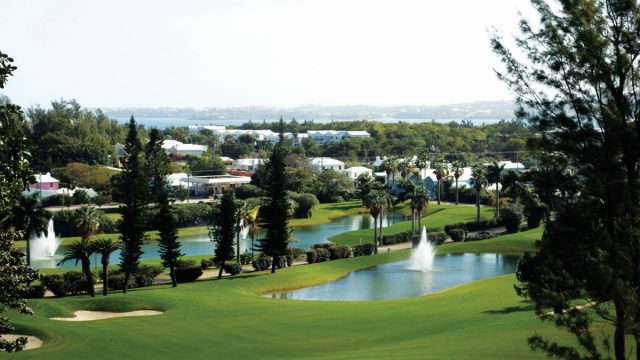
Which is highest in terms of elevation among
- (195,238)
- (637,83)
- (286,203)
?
(637,83)

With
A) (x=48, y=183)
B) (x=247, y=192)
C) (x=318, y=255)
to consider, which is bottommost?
(x=318, y=255)

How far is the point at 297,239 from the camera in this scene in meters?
67.2

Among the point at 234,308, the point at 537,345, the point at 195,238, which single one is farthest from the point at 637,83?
the point at 195,238

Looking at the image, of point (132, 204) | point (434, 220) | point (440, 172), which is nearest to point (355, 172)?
point (440, 172)

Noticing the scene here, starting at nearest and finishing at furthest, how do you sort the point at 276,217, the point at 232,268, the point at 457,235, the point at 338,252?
the point at 232,268 < the point at 276,217 < the point at 338,252 < the point at 457,235

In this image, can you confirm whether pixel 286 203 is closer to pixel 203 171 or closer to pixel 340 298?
pixel 340 298

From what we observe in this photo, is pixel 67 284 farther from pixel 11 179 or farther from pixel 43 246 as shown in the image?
pixel 11 179

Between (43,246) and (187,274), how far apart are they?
23830 millimetres

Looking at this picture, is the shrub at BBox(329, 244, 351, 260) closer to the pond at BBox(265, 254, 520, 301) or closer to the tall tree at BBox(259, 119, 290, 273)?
the pond at BBox(265, 254, 520, 301)

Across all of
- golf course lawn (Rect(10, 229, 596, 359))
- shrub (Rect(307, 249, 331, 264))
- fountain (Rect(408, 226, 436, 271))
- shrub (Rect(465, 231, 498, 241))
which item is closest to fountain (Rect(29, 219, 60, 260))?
shrub (Rect(307, 249, 331, 264))

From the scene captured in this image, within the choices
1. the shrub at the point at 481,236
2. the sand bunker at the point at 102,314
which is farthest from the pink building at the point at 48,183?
the sand bunker at the point at 102,314

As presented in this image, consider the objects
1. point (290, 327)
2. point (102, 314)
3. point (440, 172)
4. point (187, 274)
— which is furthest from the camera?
point (440, 172)

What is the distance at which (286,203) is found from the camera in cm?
5588

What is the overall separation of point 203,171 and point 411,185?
5631cm
